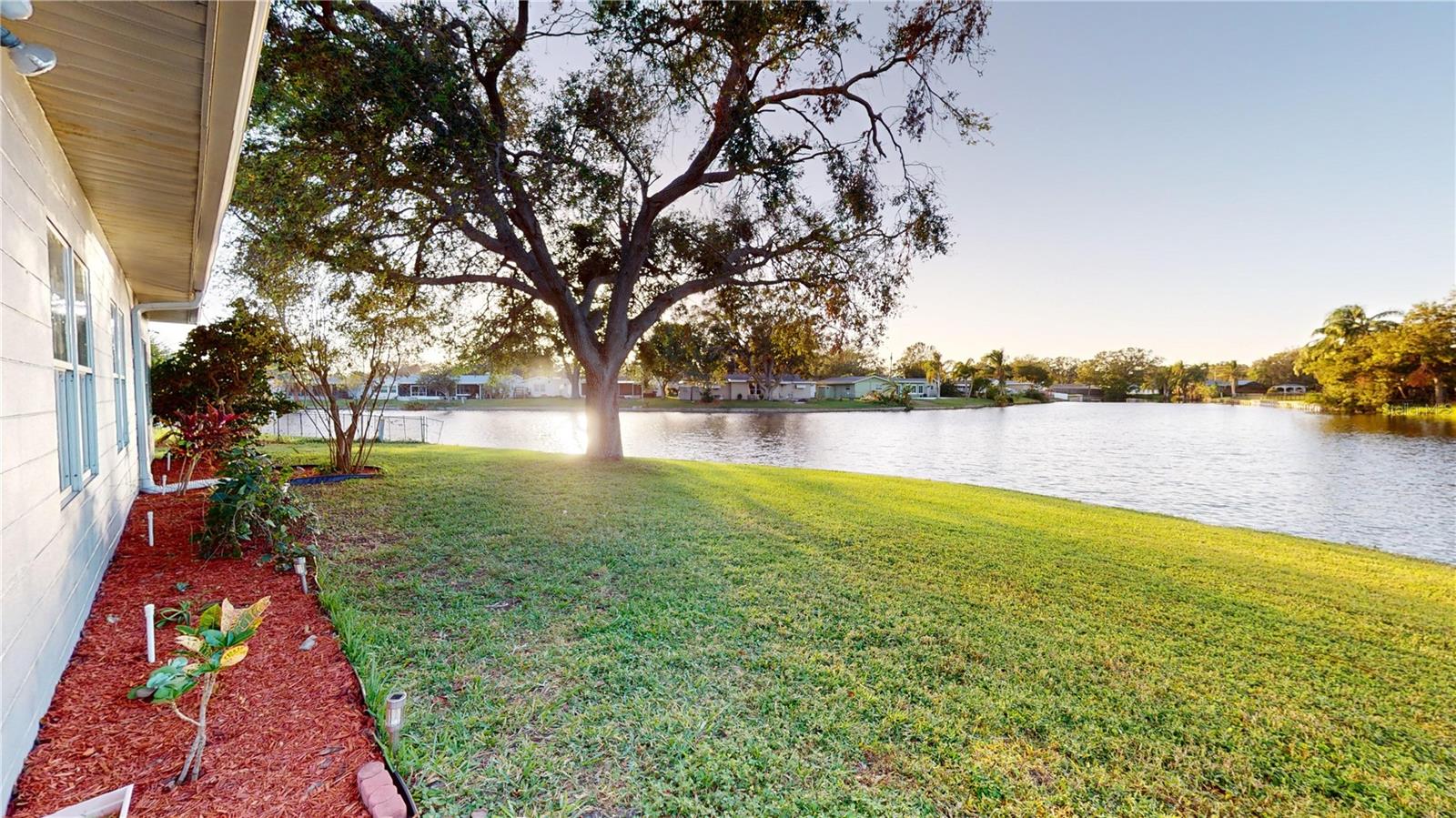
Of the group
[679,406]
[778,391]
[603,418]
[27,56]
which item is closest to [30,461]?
[27,56]

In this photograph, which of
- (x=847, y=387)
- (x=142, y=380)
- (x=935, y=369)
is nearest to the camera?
(x=142, y=380)

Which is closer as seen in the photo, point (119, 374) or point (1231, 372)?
point (119, 374)

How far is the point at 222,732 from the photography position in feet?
6.79

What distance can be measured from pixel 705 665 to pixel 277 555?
11.6ft

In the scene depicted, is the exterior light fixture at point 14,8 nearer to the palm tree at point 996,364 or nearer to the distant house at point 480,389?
the distant house at point 480,389

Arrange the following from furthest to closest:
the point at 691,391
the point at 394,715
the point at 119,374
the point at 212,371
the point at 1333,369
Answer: the point at 691,391 < the point at 1333,369 < the point at 212,371 < the point at 119,374 < the point at 394,715

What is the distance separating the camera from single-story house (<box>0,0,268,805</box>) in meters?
1.77

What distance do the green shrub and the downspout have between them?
369 cm

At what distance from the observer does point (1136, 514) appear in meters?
8.48

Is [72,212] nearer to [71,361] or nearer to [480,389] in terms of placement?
[71,361]

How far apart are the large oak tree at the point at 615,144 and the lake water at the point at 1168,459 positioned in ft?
19.6

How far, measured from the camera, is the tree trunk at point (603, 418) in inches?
407

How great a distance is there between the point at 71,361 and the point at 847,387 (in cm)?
5974

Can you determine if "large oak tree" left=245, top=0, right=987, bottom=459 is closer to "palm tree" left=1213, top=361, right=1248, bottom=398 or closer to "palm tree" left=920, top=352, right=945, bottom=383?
"palm tree" left=920, top=352, right=945, bottom=383
